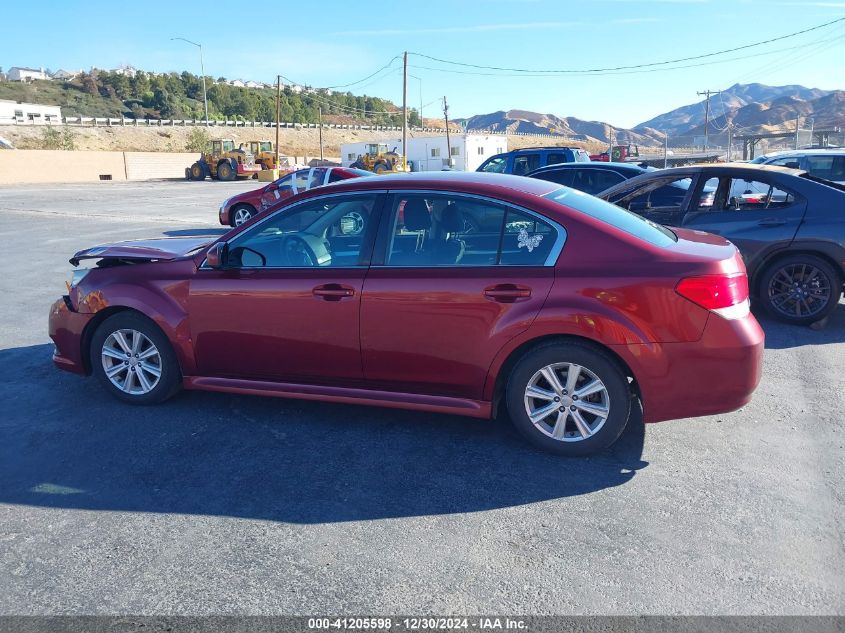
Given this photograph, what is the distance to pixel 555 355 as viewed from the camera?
4.07 meters

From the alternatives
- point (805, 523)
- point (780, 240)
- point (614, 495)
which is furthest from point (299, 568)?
point (780, 240)

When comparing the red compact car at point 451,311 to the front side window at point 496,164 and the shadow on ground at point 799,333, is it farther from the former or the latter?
the front side window at point 496,164

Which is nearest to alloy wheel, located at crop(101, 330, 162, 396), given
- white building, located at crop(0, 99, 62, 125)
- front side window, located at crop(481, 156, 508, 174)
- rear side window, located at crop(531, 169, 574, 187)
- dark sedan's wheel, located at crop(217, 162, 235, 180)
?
rear side window, located at crop(531, 169, 574, 187)

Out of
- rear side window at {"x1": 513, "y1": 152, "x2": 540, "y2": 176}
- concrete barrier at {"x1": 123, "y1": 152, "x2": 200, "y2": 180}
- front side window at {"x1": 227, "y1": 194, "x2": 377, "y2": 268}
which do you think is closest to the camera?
front side window at {"x1": 227, "y1": 194, "x2": 377, "y2": 268}

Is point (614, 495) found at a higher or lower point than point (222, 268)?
lower

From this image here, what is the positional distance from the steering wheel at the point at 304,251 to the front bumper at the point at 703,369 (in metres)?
2.01

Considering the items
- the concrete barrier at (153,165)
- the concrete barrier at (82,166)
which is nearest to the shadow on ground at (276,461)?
the concrete barrier at (82,166)

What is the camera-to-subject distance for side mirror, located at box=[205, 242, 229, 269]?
4648mm

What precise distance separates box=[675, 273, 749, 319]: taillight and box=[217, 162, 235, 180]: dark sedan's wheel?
1815 inches

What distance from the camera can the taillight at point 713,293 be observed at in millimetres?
3916

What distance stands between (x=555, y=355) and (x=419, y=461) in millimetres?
1020

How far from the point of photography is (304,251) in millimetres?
4707

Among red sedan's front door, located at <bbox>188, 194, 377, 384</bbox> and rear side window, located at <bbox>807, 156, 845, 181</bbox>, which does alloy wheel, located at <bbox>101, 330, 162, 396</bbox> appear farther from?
rear side window, located at <bbox>807, 156, 845, 181</bbox>

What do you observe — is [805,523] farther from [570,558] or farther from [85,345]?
[85,345]
